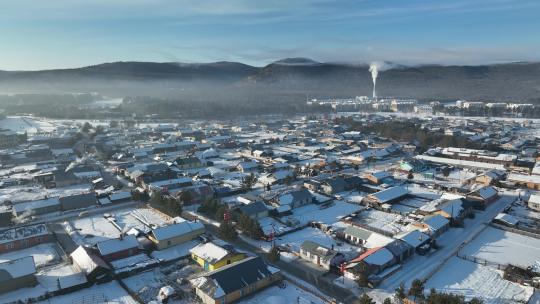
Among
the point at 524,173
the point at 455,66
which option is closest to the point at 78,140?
the point at 524,173

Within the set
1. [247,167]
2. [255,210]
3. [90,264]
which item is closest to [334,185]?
[255,210]

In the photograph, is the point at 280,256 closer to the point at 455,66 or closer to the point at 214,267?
the point at 214,267

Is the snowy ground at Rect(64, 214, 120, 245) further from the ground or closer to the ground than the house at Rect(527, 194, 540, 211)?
further from the ground

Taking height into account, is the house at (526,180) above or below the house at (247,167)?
below

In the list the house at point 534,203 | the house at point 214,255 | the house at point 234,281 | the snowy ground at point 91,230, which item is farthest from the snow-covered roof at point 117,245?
the house at point 534,203

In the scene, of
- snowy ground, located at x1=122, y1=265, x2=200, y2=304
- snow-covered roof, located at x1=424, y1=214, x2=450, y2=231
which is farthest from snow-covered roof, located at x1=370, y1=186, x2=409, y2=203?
snowy ground, located at x1=122, y1=265, x2=200, y2=304

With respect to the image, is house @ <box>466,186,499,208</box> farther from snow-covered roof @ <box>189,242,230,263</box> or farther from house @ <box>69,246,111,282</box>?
house @ <box>69,246,111,282</box>

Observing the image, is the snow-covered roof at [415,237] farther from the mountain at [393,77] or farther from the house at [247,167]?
the mountain at [393,77]
